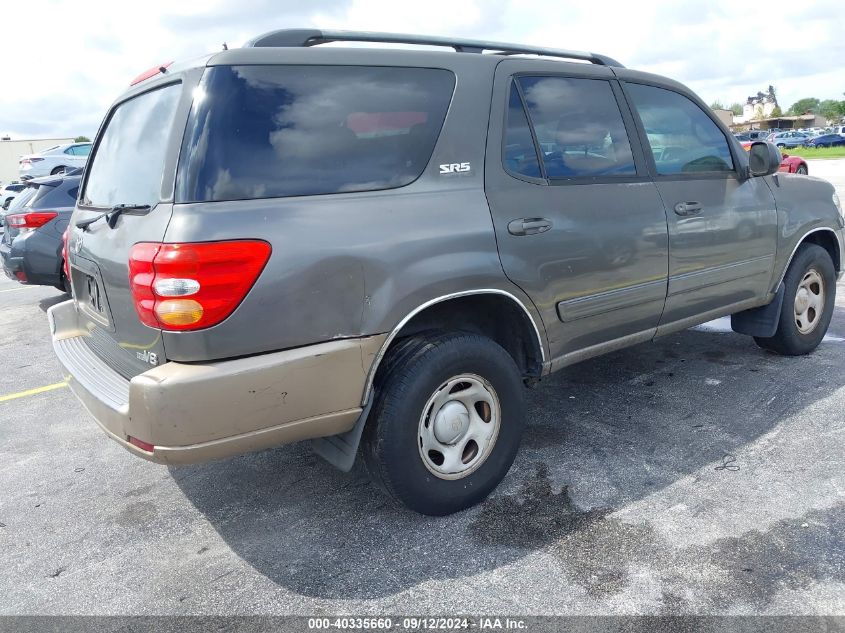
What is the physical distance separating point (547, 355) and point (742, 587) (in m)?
1.25

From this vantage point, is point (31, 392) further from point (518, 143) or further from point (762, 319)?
point (762, 319)

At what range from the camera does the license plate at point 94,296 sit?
294cm

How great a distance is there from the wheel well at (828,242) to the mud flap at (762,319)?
54 centimetres

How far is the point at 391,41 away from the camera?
119 inches

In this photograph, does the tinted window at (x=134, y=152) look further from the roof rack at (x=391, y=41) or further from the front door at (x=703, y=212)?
the front door at (x=703, y=212)

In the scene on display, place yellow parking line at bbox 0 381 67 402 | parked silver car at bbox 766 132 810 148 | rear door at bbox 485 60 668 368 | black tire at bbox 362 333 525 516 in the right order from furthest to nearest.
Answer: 1. parked silver car at bbox 766 132 810 148
2. yellow parking line at bbox 0 381 67 402
3. rear door at bbox 485 60 668 368
4. black tire at bbox 362 333 525 516

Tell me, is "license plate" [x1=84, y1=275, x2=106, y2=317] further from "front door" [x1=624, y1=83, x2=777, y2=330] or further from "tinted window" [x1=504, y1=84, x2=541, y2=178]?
"front door" [x1=624, y1=83, x2=777, y2=330]

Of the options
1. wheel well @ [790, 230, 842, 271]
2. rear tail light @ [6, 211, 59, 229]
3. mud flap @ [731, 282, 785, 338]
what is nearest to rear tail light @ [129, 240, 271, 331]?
mud flap @ [731, 282, 785, 338]

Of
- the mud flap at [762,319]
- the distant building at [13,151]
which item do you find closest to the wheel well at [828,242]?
the mud flap at [762,319]

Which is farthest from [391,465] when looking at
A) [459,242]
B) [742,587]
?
[742,587]

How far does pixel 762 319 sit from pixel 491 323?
2.34 meters

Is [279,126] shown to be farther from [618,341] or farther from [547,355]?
[618,341]

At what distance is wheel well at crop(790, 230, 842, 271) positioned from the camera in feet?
15.6

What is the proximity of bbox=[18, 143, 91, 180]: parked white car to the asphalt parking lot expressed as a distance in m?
18.7
